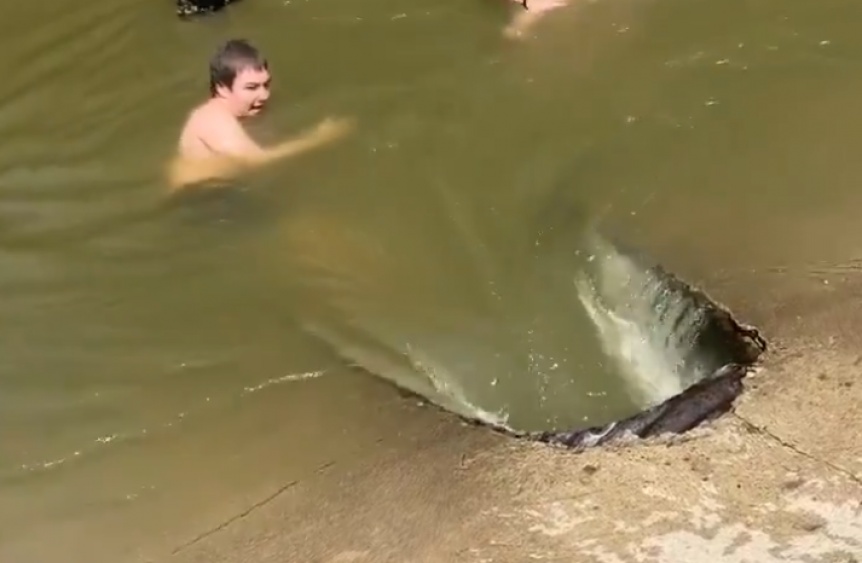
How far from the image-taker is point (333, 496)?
329 cm

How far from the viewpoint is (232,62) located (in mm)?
4527

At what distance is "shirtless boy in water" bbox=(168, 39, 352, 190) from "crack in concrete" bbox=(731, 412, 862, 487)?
2.31 metres

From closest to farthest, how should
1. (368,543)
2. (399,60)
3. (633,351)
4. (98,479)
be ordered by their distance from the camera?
1. (368,543)
2. (98,479)
3. (633,351)
4. (399,60)

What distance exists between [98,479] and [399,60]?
2527mm

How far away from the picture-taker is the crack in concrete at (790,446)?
10.0 ft

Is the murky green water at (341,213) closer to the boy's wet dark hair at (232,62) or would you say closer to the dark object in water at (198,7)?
the dark object in water at (198,7)

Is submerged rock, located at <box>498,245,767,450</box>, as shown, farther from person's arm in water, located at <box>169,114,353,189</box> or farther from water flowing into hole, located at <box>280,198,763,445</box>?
person's arm in water, located at <box>169,114,353,189</box>

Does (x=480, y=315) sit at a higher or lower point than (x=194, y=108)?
lower

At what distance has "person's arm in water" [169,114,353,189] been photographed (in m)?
4.59

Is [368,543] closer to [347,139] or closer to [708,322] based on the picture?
[708,322]

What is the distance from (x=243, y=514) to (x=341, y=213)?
153 centimetres

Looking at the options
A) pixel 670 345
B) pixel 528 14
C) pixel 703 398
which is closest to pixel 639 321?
pixel 670 345

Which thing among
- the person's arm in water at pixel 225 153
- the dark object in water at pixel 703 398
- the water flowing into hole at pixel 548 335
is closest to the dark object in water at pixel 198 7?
the person's arm in water at pixel 225 153

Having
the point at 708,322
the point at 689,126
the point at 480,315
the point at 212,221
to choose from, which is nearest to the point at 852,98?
the point at 689,126
